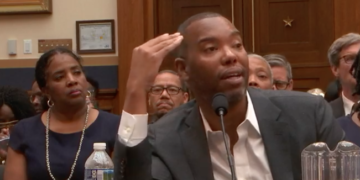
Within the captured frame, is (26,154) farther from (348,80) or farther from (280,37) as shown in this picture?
(280,37)

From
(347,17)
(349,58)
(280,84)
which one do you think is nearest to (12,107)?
(280,84)

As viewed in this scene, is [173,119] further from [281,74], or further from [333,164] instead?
[281,74]

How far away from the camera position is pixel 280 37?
17.1ft

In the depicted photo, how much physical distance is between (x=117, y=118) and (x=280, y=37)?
2.39 metres

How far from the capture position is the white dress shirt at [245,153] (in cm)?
196

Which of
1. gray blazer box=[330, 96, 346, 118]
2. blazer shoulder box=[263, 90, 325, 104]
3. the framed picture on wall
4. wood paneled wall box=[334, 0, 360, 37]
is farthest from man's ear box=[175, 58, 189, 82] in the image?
the framed picture on wall

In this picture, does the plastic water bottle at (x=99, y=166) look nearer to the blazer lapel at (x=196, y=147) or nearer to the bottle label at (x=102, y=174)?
the bottle label at (x=102, y=174)

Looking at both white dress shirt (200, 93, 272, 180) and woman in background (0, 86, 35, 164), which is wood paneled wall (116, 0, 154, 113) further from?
white dress shirt (200, 93, 272, 180)

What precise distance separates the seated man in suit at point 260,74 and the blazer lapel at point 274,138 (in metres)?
1.41

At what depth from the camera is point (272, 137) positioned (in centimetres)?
196

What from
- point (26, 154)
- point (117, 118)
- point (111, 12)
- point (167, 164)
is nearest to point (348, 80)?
point (117, 118)

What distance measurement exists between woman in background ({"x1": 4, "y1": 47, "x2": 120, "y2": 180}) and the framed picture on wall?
83.2 inches

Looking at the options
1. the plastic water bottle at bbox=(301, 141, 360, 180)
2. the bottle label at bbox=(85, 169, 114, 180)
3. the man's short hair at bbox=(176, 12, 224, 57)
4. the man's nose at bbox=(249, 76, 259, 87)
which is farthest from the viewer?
the man's nose at bbox=(249, 76, 259, 87)

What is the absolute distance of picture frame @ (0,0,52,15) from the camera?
5.41 metres
